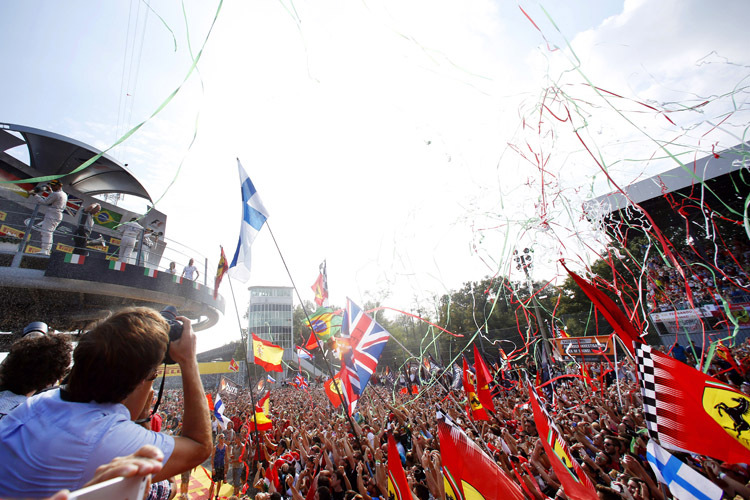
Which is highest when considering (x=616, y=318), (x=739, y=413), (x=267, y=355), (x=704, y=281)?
(x=704, y=281)

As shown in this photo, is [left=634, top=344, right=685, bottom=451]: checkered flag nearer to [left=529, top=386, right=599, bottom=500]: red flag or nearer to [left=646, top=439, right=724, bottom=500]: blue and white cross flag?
[left=646, top=439, right=724, bottom=500]: blue and white cross flag

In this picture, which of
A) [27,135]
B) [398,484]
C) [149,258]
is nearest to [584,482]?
[398,484]

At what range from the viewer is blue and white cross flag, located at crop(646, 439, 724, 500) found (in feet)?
8.74

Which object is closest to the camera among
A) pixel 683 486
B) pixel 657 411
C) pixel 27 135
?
pixel 683 486

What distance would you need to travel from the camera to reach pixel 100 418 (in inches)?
44.9

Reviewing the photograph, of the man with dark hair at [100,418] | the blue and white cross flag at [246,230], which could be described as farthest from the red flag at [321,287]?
the man with dark hair at [100,418]

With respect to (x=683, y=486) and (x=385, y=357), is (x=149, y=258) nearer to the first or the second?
(x=683, y=486)

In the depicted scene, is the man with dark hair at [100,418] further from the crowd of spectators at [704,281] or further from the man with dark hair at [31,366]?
the crowd of spectators at [704,281]

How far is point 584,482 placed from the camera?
3.38m

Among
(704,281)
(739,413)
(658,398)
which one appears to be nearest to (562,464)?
(658,398)

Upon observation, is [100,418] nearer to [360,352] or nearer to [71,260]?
[360,352]

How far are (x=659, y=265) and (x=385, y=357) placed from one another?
22.9 metres

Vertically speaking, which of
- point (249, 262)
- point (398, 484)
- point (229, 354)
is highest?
point (249, 262)

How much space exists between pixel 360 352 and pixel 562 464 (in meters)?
4.36
